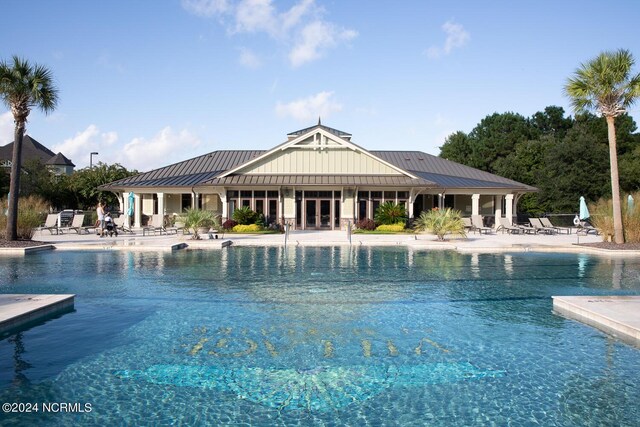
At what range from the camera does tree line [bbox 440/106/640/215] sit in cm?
4291

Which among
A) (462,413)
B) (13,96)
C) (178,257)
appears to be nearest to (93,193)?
(13,96)

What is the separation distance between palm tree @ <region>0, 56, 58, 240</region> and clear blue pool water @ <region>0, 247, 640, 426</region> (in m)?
8.37

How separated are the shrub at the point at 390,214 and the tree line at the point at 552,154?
51.0 ft

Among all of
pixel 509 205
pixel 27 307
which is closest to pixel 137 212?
pixel 509 205

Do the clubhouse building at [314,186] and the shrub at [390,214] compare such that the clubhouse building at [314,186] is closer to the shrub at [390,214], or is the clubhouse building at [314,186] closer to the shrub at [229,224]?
the shrub at [390,214]

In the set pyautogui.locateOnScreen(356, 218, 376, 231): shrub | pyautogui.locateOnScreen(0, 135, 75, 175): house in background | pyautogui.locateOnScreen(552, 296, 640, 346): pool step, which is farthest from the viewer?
pyautogui.locateOnScreen(0, 135, 75, 175): house in background

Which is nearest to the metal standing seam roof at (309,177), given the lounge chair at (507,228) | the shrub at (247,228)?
the shrub at (247,228)

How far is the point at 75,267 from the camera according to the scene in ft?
47.5

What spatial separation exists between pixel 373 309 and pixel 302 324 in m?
1.68

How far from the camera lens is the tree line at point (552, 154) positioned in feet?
141

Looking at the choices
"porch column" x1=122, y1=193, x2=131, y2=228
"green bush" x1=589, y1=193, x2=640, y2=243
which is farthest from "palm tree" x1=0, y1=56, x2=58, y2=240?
"green bush" x1=589, y1=193, x2=640, y2=243

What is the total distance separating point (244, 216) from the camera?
29.7 metres

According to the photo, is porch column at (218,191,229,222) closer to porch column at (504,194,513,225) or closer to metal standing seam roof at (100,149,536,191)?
metal standing seam roof at (100,149,536,191)

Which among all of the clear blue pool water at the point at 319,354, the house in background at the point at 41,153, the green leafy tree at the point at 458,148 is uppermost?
the house in background at the point at 41,153
